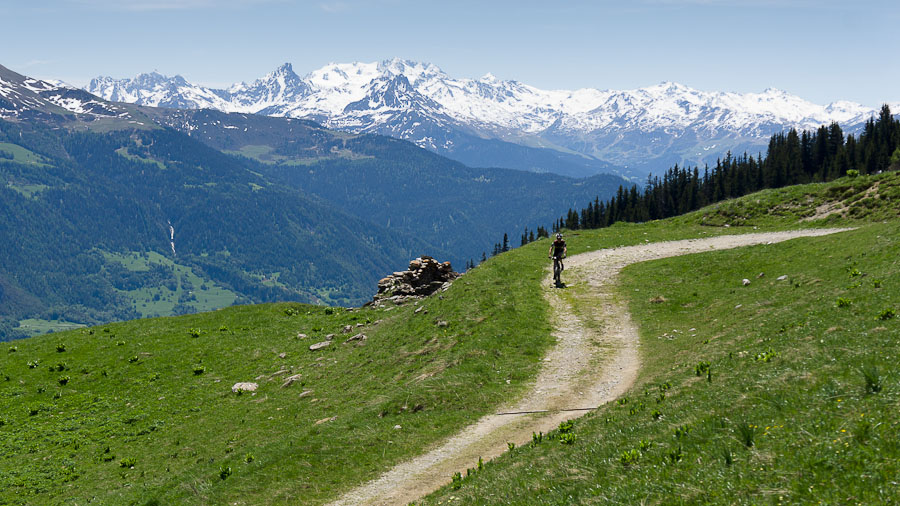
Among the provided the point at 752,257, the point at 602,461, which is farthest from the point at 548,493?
the point at 752,257

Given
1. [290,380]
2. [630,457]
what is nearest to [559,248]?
[290,380]

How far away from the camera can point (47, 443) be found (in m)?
28.4

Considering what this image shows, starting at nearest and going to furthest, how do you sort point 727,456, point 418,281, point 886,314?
point 727,456, point 886,314, point 418,281

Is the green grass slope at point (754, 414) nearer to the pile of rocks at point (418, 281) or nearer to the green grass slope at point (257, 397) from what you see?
the green grass slope at point (257, 397)

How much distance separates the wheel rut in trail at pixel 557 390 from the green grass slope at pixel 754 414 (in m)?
1.41

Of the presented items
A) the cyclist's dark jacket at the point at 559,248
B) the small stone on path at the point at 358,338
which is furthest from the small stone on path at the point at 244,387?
the cyclist's dark jacket at the point at 559,248

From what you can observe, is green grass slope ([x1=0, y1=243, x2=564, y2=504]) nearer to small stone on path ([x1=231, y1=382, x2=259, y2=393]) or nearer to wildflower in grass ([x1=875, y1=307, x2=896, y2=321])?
small stone on path ([x1=231, y1=382, x2=259, y2=393])

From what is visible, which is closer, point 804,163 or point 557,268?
point 557,268

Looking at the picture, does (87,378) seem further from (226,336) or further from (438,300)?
(438,300)

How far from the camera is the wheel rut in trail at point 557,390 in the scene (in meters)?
18.1

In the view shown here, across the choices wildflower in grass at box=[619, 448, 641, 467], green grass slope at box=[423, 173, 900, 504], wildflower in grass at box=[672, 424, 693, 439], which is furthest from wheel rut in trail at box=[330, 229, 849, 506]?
wildflower in grass at box=[672, 424, 693, 439]

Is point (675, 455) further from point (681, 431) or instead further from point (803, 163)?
point (803, 163)

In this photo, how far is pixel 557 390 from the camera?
23922mm

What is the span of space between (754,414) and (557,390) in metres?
11.9
